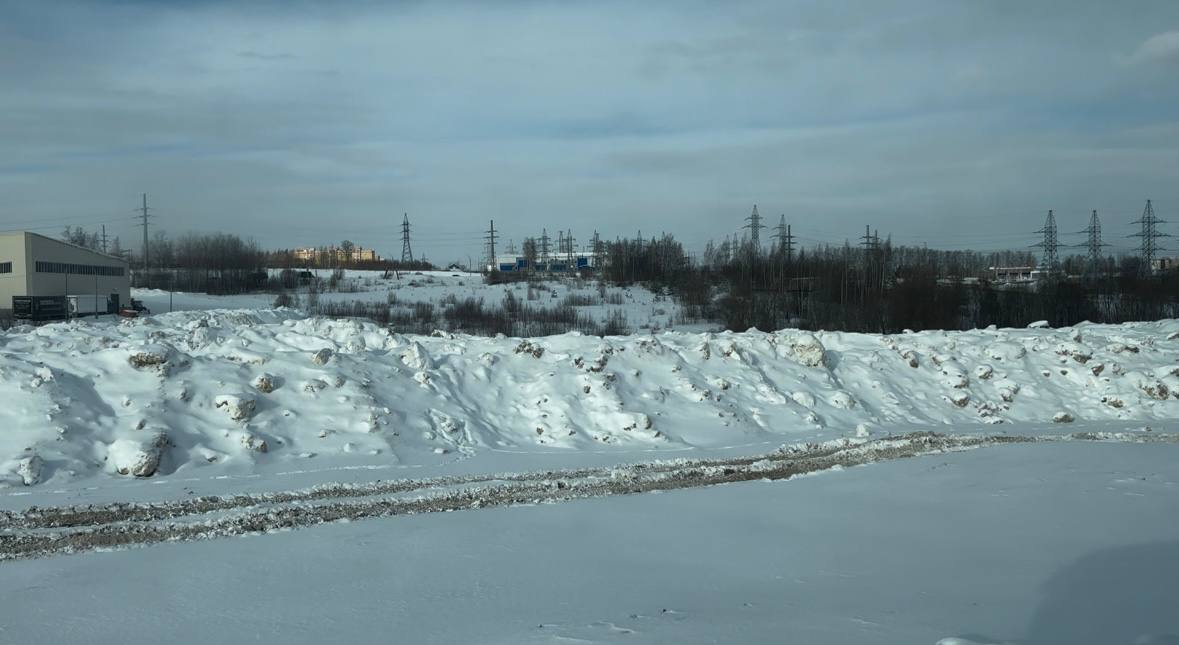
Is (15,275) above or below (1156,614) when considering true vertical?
A: above

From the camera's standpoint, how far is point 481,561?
20.9 feet

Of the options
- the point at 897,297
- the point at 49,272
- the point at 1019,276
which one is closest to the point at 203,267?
the point at 49,272

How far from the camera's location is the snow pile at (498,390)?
36.8 feet

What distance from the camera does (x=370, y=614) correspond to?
5191mm

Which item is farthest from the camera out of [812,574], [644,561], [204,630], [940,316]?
[940,316]

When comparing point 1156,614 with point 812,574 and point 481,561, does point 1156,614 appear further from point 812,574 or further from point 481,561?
point 481,561

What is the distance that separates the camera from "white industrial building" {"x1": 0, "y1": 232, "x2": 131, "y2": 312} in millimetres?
35844

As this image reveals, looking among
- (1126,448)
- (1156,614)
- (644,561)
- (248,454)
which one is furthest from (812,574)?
(248,454)

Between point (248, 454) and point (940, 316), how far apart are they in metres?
30.5

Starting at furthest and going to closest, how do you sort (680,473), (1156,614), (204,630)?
(680,473) → (204,630) → (1156,614)

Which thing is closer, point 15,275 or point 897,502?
point 897,502

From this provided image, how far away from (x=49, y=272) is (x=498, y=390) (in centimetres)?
3251

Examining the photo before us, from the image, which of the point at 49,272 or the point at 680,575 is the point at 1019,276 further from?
the point at 680,575

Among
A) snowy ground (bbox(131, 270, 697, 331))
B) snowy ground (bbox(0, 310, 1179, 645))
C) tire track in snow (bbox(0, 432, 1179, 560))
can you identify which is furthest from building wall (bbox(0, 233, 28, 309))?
tire track in snow (bbox(0, 432, 1179, 560))
